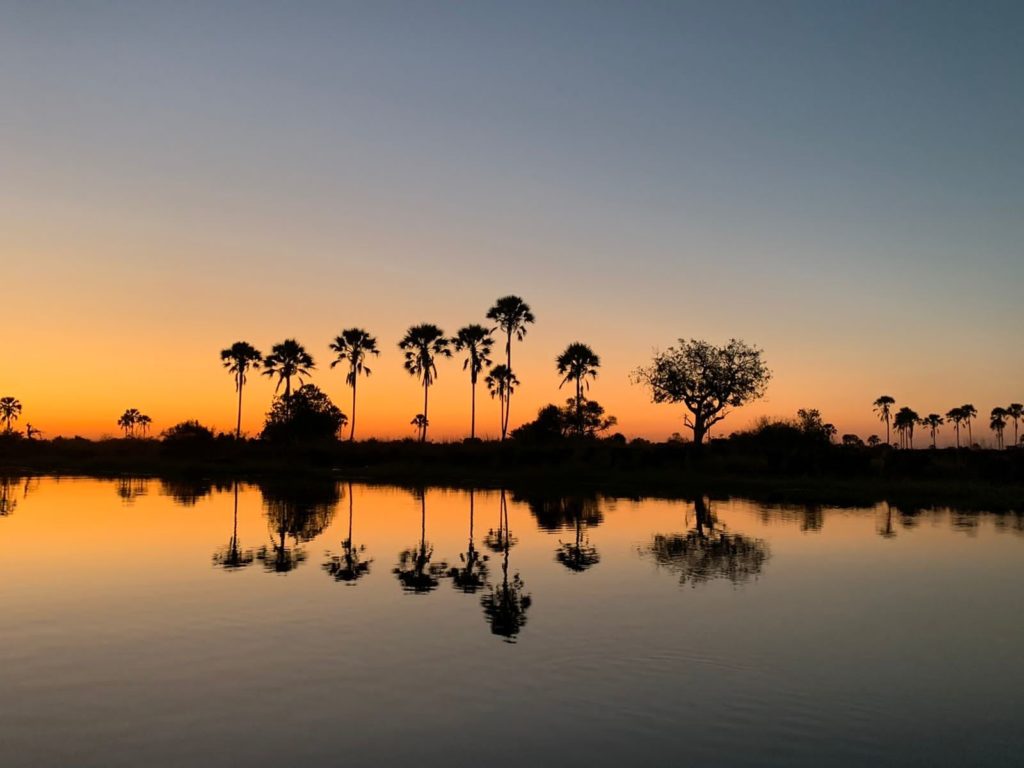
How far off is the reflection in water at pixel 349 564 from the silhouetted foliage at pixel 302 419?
71.2 metres

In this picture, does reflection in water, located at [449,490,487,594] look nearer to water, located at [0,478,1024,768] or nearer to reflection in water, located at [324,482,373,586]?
water, located at [0,478,1024,768]

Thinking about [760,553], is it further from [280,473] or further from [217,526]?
[280,473]

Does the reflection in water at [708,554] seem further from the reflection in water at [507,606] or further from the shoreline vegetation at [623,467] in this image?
the shoreline vegetation at [623,467]

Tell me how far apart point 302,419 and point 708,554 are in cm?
7744

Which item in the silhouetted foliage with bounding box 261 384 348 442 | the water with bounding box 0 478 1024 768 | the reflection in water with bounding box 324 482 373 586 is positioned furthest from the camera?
the silhouetted foliage with bounding box 261 384 348 442

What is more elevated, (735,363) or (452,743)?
(735,363)

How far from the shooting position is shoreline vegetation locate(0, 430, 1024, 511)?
5134cm

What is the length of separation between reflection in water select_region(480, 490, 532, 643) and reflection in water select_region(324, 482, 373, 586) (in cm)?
361

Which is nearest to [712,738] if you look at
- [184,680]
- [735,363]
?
[184,680]

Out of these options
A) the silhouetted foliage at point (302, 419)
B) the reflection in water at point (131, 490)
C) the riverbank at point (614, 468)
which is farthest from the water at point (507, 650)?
the silhouetted foliage at point (302, 419)

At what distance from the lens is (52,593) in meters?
18.5

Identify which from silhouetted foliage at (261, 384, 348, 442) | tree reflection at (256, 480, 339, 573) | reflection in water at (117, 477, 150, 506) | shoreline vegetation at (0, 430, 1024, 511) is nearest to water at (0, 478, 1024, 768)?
tree reflection at (256, 480, 339, 573)

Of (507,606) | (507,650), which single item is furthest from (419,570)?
(507,650)

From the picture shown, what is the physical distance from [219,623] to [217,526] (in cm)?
1757
